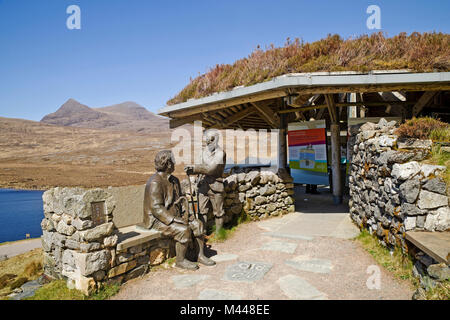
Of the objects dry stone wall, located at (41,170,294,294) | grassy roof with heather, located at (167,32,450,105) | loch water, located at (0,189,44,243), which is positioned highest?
grassy roof with heather, located at (167,32,450,105)

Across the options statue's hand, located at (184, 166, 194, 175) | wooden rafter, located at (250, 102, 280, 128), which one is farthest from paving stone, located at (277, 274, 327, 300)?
wooden rafter, located at (250, 102, 280, 128)

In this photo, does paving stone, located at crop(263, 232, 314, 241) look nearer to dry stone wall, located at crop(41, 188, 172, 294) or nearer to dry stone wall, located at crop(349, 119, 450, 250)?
dry stone wall, located at crop(349, 119, 450, 250)

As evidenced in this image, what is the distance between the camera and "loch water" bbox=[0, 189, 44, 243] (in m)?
Answer: 12.4

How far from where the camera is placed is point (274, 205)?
7.25 m

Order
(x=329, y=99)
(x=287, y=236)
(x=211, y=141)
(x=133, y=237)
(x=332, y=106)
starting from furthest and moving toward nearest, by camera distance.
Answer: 1. (x=332, y=106)
2. (x=329, y=99)
3. (x=287, y=236)
4. (x=211, y=141)
5. (x=133, y=237)

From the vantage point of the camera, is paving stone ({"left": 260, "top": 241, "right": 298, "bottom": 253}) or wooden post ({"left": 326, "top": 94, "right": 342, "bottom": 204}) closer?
paving stone ({"left": 260, "top": 241, "right": 298, "bottom": 253})

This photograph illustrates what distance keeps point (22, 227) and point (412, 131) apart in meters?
16.2

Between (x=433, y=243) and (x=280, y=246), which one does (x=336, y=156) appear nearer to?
(x=280, y=246)

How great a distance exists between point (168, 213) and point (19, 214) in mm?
A: 15136

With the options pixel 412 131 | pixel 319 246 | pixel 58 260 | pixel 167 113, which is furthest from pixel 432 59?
pixel 58 260

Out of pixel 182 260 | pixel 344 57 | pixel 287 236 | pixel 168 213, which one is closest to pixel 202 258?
pixel 182 260

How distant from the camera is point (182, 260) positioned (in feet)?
13.4

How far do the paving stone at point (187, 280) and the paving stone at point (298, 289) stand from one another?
43.1 inches
